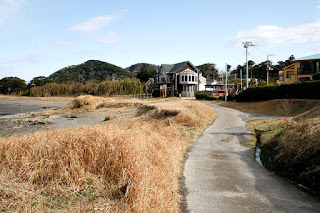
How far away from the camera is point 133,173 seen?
19.6ft

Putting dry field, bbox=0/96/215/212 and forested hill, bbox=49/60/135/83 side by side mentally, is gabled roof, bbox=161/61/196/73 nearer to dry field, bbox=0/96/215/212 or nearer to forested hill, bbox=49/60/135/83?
dry field, bbox=0/96/215/212

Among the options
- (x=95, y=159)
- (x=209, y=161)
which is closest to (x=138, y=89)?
(x=209, y=161)

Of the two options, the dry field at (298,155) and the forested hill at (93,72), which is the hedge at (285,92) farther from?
the forested hill at (93,72)

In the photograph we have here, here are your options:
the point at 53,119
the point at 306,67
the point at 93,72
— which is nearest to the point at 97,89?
the point at 53,119

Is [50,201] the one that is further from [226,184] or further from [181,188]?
[226,184]

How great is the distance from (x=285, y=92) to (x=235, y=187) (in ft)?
96.7

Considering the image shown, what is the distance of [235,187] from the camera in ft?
24.3

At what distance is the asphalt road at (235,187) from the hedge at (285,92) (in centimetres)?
2228

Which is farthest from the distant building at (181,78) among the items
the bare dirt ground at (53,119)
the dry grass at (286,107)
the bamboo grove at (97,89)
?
the dry grass at (286,107)

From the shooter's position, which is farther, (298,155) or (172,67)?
(172,67)

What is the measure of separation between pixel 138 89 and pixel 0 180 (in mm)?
54302

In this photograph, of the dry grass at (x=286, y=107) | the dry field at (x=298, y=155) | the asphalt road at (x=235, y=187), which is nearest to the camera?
the asphalt road at (x=235, y=187)

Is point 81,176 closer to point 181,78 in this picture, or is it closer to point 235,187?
point 235,187

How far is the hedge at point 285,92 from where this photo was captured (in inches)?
1180
